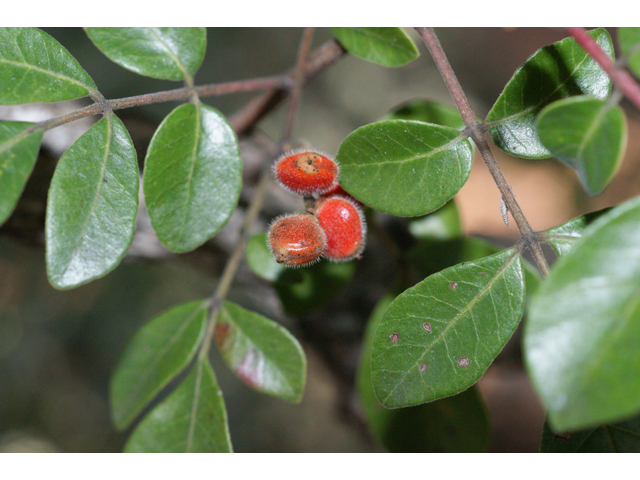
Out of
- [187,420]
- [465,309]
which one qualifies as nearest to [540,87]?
[465,309]

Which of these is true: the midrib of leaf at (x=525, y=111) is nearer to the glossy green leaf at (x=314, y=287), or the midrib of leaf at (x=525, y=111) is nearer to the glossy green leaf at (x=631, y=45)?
the glossy green leaf at (x=631, y=45)

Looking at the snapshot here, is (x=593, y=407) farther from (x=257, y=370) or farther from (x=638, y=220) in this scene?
(x=257, y=370)

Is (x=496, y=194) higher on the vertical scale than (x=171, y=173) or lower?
higher

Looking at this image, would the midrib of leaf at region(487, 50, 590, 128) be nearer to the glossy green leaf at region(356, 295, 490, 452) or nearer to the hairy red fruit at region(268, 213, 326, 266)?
the hairy red fruit at region(268, 213, 326, 266)

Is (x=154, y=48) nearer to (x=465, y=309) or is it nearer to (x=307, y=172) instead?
(x=307, y=172)

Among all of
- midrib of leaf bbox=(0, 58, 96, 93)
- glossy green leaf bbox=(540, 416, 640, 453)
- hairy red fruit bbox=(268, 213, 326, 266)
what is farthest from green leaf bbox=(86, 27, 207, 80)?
glossy green leaf bbox=(540, 416, 640, 453)

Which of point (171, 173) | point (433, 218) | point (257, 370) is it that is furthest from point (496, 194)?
point (171, 173)
